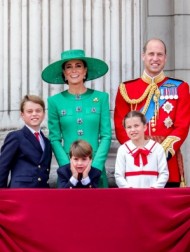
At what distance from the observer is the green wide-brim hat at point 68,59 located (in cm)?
971

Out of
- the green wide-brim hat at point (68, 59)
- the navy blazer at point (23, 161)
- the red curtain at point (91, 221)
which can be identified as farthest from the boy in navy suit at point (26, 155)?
the red curtain at point (91, 221)

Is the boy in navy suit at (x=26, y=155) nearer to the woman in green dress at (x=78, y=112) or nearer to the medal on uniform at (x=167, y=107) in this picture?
the woman in green dress at (x=78, y=112)

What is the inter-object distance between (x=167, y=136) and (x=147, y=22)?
2966mm

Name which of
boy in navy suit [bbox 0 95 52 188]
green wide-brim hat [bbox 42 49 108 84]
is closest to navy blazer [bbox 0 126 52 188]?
boy in navy suit [bbox 0 95 52 188]

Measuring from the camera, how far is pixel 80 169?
906 cm

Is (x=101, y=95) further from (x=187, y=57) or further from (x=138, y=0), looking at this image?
(x=187, y=57)

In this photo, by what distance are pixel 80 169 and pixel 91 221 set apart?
66cm

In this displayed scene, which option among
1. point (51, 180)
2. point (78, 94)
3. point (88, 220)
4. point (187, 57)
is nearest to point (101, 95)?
point (78, 94)

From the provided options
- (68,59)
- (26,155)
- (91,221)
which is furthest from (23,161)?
(91,221)

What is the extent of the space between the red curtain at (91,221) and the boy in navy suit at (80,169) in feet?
1.84

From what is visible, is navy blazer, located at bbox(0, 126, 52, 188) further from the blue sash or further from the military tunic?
the blue sash

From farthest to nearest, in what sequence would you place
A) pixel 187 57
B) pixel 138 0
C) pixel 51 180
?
pixel 187 57 < pixel 138 0 < pixel 51 180

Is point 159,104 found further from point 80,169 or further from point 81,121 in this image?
point 80,169

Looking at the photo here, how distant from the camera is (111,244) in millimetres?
8461
